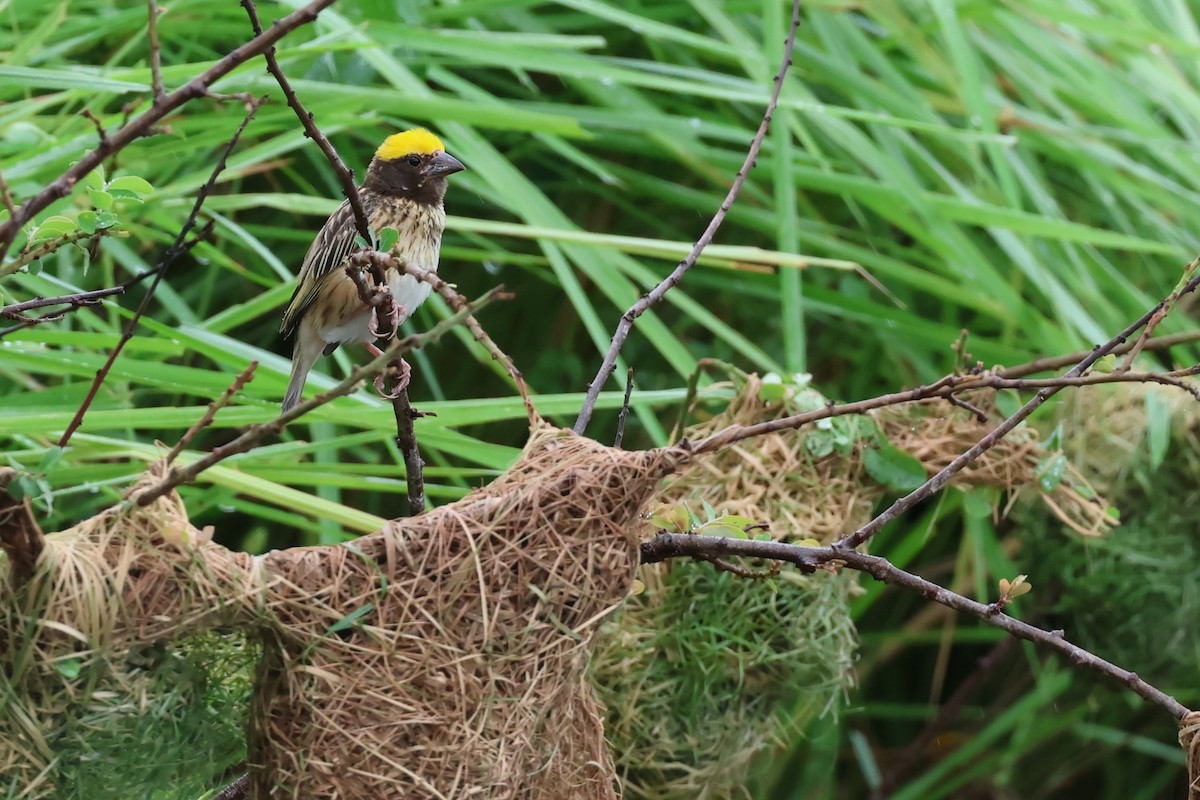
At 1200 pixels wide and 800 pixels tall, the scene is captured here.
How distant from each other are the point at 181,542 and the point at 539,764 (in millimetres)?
520

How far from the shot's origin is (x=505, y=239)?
361 centimetres

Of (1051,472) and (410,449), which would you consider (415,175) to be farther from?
(1051,472)

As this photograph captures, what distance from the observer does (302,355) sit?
2.86m

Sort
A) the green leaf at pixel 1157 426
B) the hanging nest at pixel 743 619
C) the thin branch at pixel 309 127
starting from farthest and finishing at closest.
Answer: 1. the green leaf at pixel 1157 426
2. the hanging nest at pixel 743 619
3. the thin branch at pixel 309 127

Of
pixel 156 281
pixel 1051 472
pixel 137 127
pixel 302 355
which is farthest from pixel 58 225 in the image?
pixel 1051 472

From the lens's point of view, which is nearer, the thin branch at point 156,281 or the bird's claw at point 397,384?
the thin branch at point 156,281

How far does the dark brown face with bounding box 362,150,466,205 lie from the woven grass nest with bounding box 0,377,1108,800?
1147mm

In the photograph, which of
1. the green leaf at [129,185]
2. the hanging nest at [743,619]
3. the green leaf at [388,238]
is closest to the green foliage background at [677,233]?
the hanging nest at [743,619]

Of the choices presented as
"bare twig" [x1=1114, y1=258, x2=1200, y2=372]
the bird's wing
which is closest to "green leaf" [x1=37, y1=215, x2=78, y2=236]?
the bird's wing

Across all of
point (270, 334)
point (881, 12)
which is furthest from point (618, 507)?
point (881, 12)

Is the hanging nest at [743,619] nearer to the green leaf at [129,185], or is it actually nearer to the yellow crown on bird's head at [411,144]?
the yellow crown on bird's head at [411,144]

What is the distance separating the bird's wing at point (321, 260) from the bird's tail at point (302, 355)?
39mm

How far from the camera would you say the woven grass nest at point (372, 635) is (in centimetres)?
137

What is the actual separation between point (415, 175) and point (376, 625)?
1.54 meters
